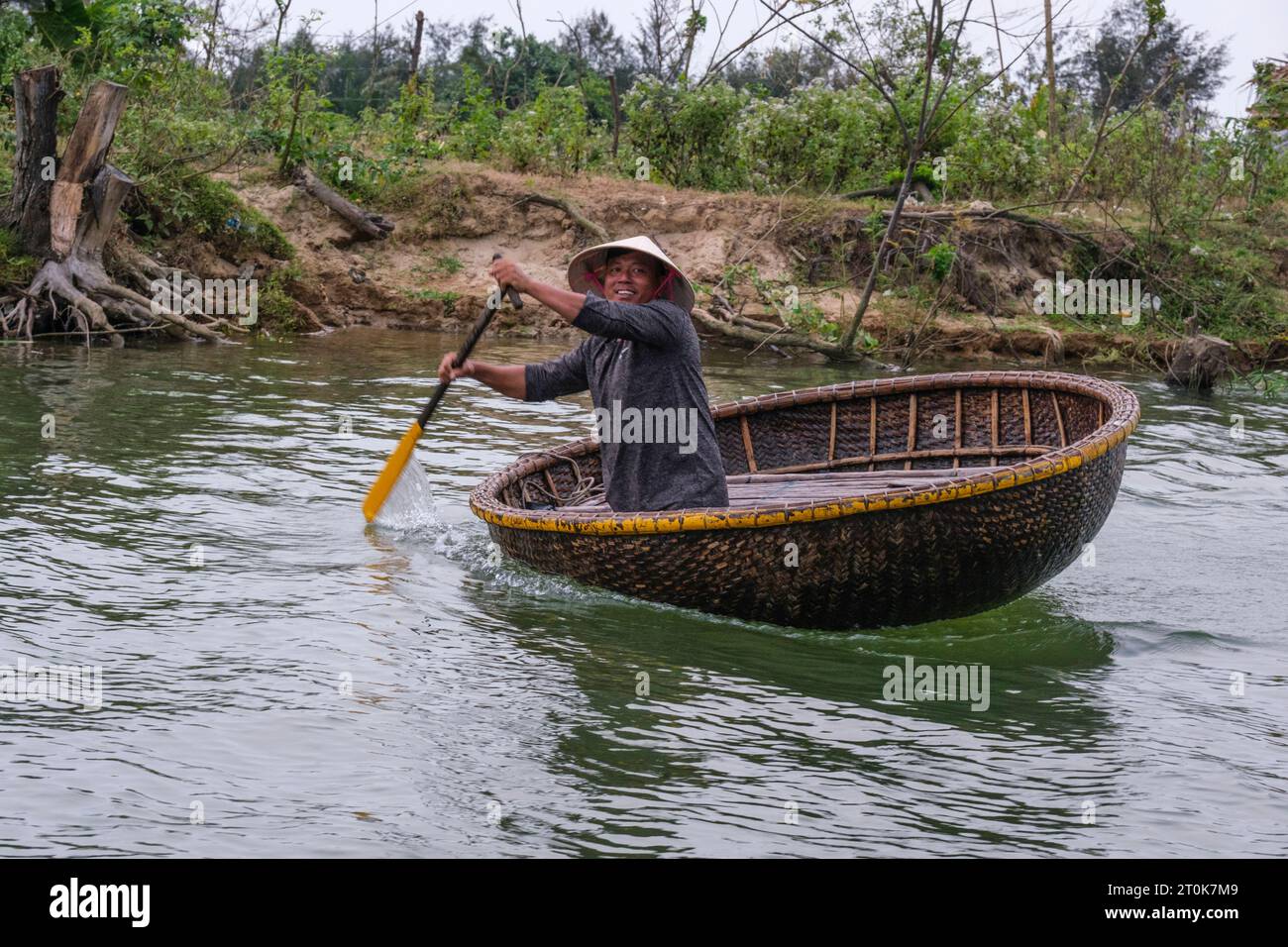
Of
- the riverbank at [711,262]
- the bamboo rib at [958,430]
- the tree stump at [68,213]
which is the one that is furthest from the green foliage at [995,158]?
the bamboo rib at [958,430]

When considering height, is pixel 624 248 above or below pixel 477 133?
below

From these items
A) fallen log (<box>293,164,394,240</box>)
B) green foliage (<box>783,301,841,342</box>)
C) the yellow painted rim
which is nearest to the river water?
the yellow painted rim

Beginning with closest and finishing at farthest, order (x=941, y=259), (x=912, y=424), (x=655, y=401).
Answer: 1. (x=655, y=401)
2. (x=912, y=424)
3. (x=941, y=259)

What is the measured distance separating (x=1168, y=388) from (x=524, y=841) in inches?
383

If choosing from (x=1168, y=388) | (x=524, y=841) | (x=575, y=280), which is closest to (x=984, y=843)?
(x=524, y=841)

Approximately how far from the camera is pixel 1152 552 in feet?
20.7

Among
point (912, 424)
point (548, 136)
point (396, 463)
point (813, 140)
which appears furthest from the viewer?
point (548, 136)
